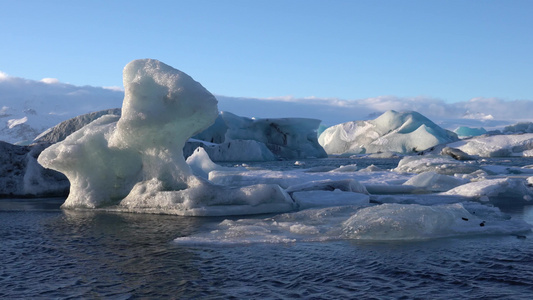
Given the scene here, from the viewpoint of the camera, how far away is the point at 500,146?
3509 cm

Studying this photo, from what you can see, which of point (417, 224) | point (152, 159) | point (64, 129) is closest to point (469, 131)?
point (64, 129)

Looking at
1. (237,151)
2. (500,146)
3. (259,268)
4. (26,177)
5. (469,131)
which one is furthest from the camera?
(469,131)

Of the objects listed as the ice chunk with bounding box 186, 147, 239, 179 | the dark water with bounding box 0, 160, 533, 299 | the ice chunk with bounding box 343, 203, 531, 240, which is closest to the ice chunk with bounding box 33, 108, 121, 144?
the ice chunk with bounding box 186, 147, 239, 179

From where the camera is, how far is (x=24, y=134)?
266ft

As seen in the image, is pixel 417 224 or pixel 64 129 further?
pixel 64 129

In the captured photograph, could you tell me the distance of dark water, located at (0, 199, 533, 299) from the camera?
9.27 ft

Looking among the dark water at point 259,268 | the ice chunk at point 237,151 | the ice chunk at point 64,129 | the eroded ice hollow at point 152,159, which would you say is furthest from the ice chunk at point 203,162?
the ice chunk at point 237,151

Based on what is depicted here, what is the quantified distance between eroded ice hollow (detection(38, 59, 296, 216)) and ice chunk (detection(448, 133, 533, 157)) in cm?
3129

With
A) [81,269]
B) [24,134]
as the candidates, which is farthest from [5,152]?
[24,134]

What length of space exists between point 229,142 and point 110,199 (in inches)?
939

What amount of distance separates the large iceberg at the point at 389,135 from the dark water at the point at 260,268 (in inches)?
1399

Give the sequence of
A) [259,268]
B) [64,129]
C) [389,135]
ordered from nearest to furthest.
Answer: [259,268], [64,129], [389,135]

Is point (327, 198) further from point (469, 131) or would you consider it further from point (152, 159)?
point (469, 131)

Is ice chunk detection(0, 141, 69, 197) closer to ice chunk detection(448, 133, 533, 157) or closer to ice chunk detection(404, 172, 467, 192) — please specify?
ice chunk detection(404, 172, 467, 192)
